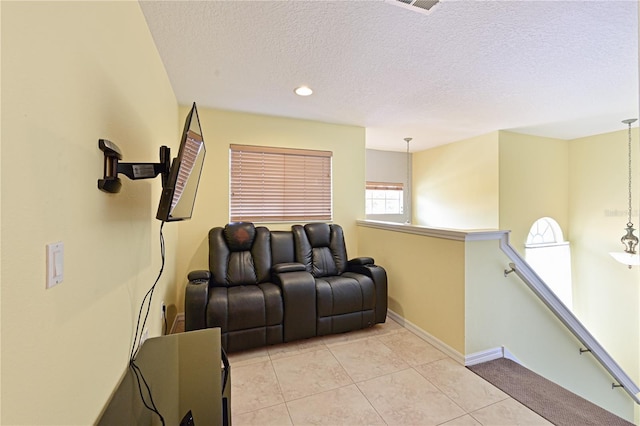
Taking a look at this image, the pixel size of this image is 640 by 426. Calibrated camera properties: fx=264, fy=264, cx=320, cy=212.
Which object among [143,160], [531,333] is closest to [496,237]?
[531,333]

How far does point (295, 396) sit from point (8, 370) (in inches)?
65.4

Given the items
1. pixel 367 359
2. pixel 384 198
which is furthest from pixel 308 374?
pixel 384 198

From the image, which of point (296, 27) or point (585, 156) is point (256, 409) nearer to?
point (296, 27)

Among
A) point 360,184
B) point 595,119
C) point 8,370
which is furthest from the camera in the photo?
point 360,184

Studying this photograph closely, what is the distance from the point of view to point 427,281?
2605 mm

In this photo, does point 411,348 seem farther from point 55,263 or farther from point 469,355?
point 55,263

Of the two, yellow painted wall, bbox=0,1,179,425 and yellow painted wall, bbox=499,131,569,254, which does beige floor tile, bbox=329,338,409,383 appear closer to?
yellow painted wall, bbox=0,1,179,425

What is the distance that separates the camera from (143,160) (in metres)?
1.57

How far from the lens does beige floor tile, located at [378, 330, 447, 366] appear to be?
230 centimetres

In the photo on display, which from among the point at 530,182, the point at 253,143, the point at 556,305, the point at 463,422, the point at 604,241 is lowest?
the point at 463,422

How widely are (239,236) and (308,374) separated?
5.10 feet

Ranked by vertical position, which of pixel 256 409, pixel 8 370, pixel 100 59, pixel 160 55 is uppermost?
pixel 160 55

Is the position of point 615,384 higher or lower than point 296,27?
lower

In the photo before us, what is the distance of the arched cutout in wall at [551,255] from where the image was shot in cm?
437
